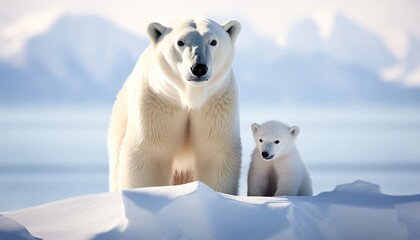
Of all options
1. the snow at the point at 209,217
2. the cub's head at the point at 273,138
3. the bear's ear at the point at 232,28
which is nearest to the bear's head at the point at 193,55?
the bear's ear at the point at 232,28

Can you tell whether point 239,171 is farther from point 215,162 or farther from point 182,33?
point 182,33

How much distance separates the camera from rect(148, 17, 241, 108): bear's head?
16.2 feet

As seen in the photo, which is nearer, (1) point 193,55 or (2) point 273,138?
(1) point 193,55

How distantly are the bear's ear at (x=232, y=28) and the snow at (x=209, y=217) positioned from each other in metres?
1.23

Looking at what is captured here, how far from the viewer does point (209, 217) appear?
13.7 ft

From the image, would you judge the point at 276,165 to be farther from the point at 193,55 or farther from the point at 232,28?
the point at 193,55

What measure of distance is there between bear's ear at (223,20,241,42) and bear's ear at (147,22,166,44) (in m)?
0.39

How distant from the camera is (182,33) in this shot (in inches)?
201

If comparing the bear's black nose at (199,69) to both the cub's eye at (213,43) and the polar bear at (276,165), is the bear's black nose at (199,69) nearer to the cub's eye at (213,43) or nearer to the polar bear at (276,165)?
the cub's eye at (213,43)

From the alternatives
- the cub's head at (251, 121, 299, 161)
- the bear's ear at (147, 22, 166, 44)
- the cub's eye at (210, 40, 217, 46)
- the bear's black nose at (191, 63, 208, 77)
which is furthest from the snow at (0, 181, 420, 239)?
the bear's ear at (147, 22, 166, 44)

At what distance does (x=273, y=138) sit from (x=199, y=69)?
83 cm

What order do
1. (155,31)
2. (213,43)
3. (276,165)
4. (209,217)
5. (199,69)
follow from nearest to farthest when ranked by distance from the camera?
(209,217) → (199,69) → (213,43) → (155,31) → (276,165)

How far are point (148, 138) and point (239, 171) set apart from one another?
2.06 ft

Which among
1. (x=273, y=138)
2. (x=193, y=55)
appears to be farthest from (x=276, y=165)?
(x=193, y=55)
